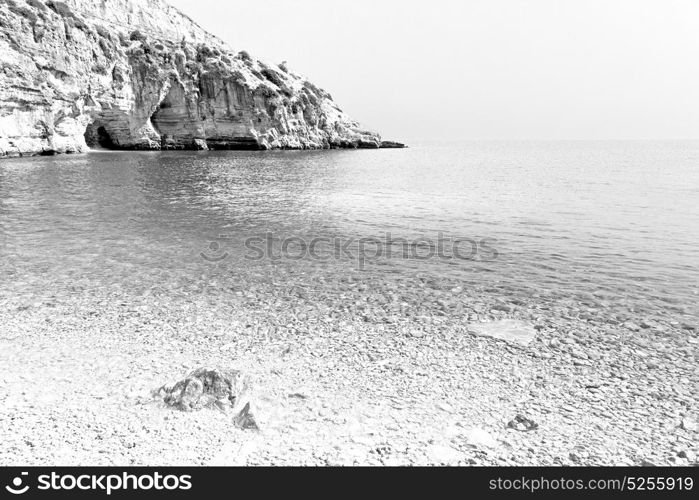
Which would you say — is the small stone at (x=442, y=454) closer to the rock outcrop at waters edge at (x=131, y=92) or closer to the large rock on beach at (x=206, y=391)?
the large rock on beach at (x=206, y=391)

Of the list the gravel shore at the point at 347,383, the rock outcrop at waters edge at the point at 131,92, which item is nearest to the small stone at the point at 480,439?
the gravel shore at the point at 347,383

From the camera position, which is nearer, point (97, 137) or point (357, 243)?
point (357, 243)

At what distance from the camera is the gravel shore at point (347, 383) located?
18.9 feet

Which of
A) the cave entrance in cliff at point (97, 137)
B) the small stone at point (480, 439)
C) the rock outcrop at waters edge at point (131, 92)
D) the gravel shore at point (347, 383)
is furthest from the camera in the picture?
the cave entrance in cliff at point (97, 137)

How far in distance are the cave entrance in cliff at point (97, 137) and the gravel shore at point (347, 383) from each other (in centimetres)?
10545

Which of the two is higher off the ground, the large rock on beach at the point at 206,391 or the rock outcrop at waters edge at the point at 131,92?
the rock outcrop at waters edge at the point at 131,92

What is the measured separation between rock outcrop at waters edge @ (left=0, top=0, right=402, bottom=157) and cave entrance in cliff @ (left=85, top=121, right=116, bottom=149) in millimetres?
242

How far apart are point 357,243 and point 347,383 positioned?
12119 mm

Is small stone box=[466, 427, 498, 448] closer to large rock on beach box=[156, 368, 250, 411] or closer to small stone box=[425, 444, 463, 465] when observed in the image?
small stone box=[425, 444, 463, 465]

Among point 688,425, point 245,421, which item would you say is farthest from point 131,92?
point 688,425

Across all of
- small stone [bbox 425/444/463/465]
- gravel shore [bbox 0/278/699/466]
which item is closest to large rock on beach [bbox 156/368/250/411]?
gravel shore [bbox 0/278/699/466]

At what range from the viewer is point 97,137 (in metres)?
100

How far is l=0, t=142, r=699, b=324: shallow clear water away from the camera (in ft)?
42.5

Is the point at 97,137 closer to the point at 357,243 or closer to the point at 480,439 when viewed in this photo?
the point at 357,243
